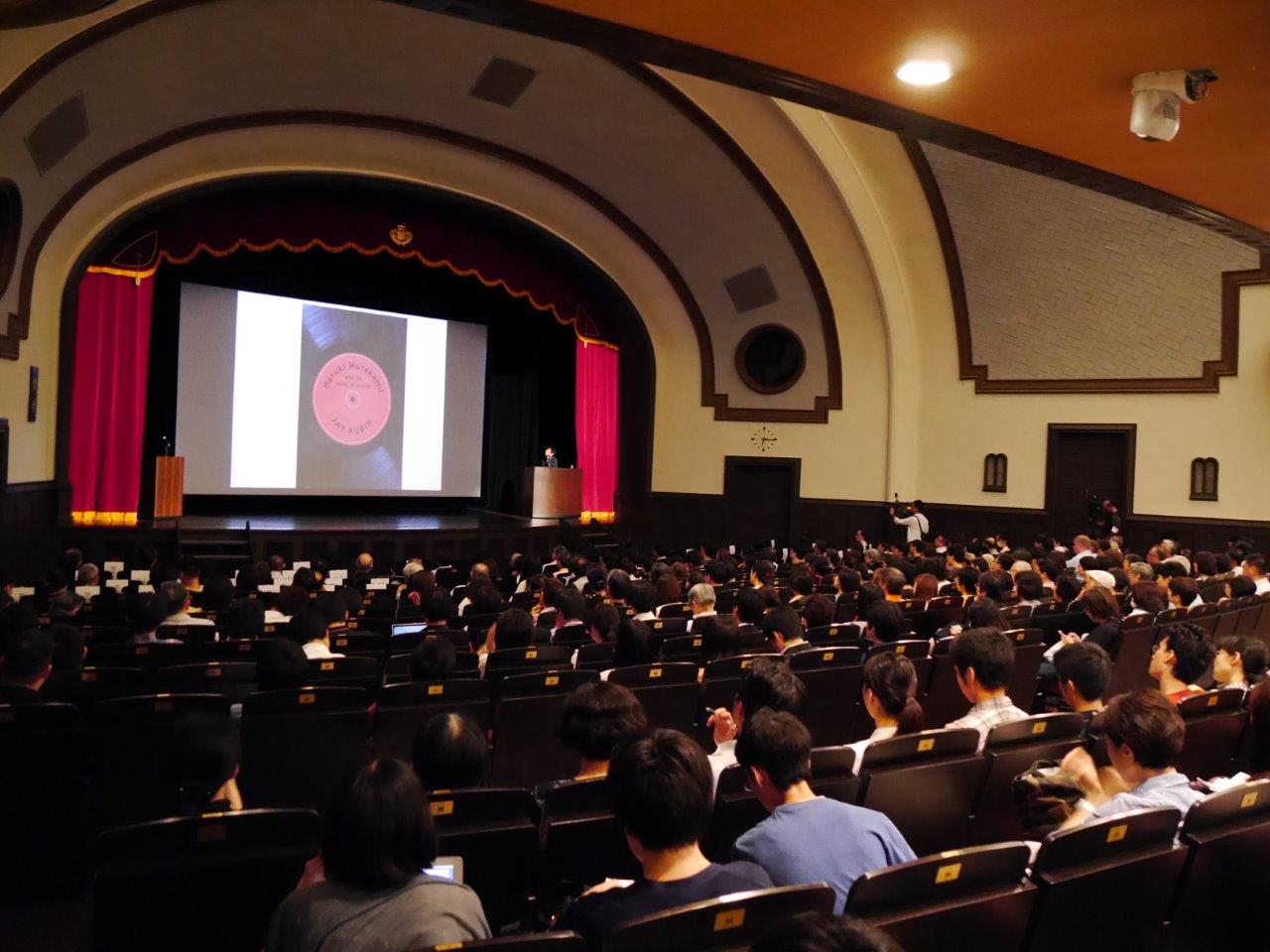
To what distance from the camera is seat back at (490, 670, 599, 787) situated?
170 inches

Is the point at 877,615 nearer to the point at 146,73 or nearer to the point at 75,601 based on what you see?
the point at 75,601

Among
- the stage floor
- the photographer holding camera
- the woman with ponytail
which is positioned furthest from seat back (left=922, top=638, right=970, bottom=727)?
the stage floor

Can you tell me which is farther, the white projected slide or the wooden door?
the white projected slide

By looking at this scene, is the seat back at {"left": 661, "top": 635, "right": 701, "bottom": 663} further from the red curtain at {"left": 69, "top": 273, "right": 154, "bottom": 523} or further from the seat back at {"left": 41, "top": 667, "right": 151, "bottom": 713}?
the red curtain at {"left": 69, "top": 273, "right": 154, "bottom": 523}

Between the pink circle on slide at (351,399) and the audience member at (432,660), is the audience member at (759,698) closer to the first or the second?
the audience member at (432,660)

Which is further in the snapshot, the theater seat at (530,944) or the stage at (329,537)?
the stage at (329,537)

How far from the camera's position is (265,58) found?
11.8m

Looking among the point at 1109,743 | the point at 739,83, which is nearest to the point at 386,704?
the point at 1109,743

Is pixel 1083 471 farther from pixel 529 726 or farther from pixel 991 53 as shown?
pixel 529 726

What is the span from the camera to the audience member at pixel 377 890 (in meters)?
1.88

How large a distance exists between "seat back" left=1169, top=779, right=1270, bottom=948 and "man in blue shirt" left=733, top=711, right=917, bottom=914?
0.72m

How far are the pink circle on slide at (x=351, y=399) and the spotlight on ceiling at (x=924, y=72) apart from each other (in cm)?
1264

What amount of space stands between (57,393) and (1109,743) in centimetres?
1292

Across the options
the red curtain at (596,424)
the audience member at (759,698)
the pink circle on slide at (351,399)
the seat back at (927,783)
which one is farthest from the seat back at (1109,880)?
the red curtain at (596,424)
